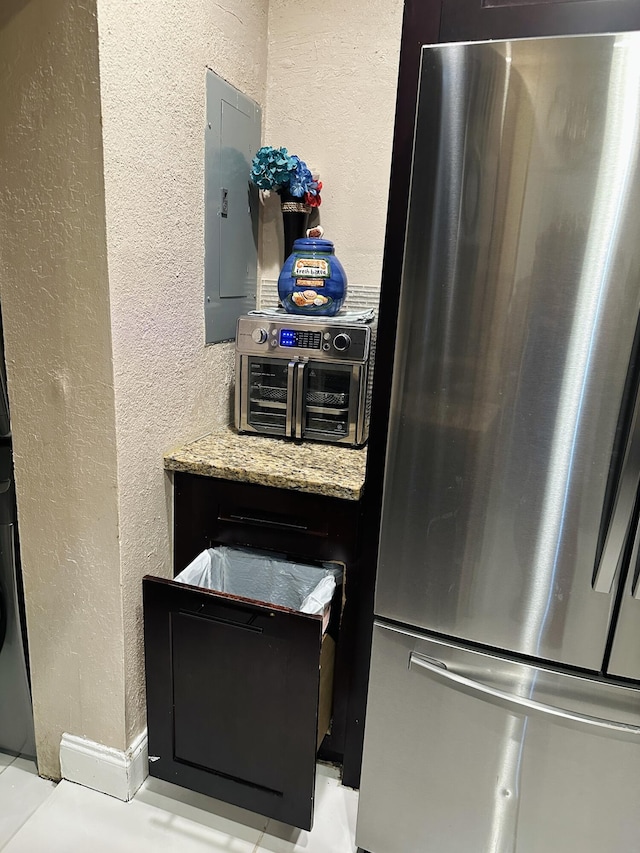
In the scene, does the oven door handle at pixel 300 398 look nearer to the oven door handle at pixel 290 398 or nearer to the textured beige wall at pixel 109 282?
the oven door handle at pixel 290 398

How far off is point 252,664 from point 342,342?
2.85 feet

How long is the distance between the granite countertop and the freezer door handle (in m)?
0.42

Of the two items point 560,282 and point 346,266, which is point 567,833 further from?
point 346,266

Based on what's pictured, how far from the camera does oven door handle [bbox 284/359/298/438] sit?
163 cm

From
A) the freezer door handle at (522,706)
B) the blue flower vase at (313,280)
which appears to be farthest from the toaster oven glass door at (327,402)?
the freezer door handle at (522,706)

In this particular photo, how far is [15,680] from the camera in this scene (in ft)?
5.21

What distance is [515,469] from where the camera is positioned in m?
1.07

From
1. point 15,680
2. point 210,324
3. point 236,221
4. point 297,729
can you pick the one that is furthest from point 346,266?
point 15,680

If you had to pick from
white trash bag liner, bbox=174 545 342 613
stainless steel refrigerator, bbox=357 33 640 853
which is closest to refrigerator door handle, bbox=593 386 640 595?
stainless steel refrigerator, bbox=357 33 640 853

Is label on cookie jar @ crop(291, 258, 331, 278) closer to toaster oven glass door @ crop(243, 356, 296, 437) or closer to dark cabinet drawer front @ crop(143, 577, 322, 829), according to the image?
toaster oven glass door @ crop(243, 356, 296, 437)

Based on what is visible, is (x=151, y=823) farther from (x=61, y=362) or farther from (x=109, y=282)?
(x=109, y=282)

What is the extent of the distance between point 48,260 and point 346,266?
3.18 ft

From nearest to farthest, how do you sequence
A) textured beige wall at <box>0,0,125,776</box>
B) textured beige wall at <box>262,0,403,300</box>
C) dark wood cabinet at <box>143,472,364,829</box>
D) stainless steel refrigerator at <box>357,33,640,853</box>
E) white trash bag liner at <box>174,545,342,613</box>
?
stainless steel refrigerator at <box>357,33,640,853</box> < textured beige wall at <box>0,0,125,776</box> < dark wood cabinet at <box>143,472,364,829</box> < white trash bag liner at <box>174,545,342,613</box> < textured beige wall at <box>262,0,403,300</box>

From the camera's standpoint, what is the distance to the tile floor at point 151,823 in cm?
139
